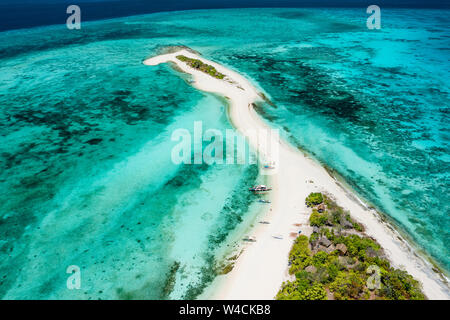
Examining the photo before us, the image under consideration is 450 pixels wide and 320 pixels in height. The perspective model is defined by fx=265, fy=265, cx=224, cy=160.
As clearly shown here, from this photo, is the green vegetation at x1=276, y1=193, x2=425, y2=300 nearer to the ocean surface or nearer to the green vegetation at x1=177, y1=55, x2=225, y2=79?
the ocean surface

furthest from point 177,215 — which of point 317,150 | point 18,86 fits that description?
point 18,86

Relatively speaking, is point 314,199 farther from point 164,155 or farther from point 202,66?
point 202,66

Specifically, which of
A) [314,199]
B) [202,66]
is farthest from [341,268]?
[202,66]

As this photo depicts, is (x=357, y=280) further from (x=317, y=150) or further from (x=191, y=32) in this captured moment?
(x=191, y=32)

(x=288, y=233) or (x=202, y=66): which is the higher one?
(x=202, y=66)

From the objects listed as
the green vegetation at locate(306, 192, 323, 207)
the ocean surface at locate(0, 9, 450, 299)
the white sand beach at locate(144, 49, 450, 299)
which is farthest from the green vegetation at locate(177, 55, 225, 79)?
the green vegetation at locate(306, 192, 323, 207)

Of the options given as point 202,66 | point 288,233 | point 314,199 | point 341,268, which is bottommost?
point 341,268
